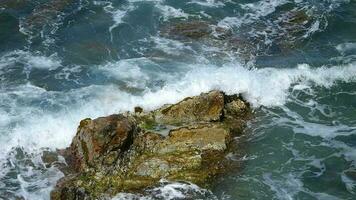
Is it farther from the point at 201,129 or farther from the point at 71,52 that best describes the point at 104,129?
the point at 71,52

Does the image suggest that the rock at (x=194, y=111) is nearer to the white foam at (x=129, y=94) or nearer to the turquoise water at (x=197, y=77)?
the turquoise water at (x=197, y=77)

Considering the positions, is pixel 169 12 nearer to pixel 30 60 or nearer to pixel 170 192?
pixel 30 60

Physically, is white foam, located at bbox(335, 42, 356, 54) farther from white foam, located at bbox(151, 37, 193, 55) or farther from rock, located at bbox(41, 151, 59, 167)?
rock, located at bbox(41, 151, 59, 167)

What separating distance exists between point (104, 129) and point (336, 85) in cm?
725

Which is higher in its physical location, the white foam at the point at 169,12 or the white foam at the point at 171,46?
the white foam at the point at 169,12

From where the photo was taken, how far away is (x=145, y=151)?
1158cm

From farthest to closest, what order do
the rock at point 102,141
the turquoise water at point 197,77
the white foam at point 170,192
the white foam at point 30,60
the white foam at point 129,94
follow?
the white foam at point 30,60, the white foam at point 129,94, the turquoise water at point 197,77, the rock at point 102,141, the white foam at point 170,192

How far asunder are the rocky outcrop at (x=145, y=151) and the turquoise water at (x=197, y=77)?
1.23 ft

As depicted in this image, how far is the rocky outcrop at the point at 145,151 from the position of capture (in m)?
10.8

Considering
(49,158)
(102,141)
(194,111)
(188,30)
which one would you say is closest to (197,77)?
(194,111)

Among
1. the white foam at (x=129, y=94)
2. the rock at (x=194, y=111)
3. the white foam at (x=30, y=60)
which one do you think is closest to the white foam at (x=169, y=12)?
the white foam at (x=129, y=94)

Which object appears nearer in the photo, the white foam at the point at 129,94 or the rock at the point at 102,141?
the rock at the point at 102,141

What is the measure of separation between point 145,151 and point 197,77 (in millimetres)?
4097

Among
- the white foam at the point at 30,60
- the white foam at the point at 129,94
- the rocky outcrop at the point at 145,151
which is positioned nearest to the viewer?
the rocky outcrop at the point at 145,151
